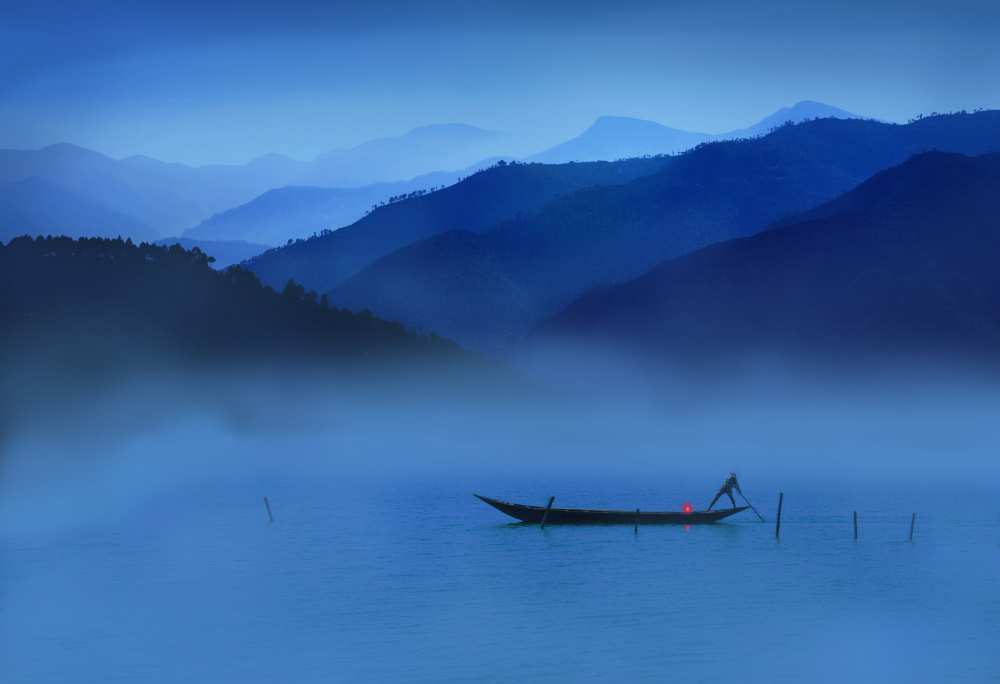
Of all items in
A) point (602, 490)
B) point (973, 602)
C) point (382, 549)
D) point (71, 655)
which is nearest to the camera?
point (71, 655)

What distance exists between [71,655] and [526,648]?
16715 mm

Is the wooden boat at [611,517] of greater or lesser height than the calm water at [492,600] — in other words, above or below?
above

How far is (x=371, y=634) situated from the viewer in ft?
178

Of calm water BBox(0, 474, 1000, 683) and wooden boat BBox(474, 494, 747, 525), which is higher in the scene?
wooden boat BBox(474, 494, 747, 525)

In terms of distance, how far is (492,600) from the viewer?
2464 inches

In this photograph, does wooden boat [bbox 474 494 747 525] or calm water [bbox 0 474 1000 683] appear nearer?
calm water [bbox 0 474 1000 683]

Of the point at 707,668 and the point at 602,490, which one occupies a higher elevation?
the point at 602,490

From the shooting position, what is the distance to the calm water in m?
48.8

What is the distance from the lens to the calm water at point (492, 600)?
160 feet

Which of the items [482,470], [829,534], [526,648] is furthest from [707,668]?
[482,470]

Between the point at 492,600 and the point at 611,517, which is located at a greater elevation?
the point at 611,517

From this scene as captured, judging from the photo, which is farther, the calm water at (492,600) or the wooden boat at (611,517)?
the wooden boat at (611,517)

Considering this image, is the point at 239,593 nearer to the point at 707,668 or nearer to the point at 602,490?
the point at 707,668

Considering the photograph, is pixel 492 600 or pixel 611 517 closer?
pixel 492 600
